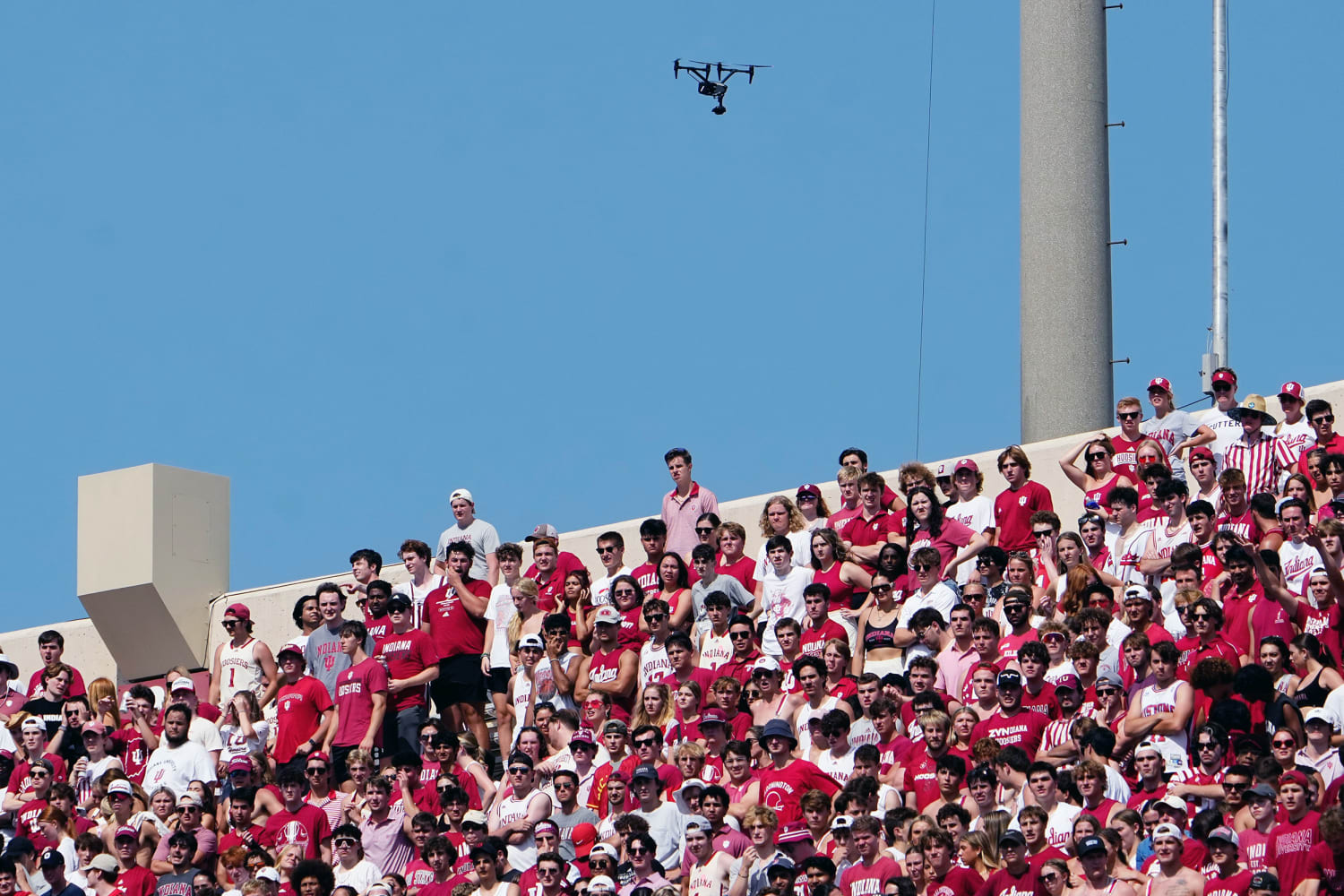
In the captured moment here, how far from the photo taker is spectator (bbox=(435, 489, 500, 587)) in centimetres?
2023

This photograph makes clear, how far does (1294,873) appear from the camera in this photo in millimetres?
13492

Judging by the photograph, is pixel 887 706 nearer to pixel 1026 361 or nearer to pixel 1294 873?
pixel 1294 873

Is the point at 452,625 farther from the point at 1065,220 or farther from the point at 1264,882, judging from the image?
the point at 1065,220

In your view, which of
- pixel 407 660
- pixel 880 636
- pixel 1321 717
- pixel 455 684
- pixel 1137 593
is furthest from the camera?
pixel 455 684

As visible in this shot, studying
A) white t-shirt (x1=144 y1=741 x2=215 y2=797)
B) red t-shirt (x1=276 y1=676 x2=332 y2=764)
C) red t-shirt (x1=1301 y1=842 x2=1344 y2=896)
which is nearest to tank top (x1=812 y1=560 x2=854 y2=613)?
red t-shirt (x1=276 y1=676 x2=332 y2=764)

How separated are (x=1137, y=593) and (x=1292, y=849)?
2.68 meters

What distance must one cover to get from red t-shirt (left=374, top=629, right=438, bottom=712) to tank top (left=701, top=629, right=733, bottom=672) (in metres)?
2.24

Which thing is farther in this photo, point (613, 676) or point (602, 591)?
point (602, 591)

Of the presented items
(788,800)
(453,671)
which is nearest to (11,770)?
(453,671)

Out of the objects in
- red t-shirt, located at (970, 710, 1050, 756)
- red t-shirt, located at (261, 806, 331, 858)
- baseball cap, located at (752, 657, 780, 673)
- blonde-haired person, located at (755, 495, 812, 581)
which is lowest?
red t-shirt, located at (261, 806, 331, 858)

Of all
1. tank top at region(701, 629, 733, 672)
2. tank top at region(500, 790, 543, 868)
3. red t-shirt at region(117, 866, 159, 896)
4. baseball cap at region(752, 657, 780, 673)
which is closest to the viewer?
tank top at region(500, 790, 543, 868)

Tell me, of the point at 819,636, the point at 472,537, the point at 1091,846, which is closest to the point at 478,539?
the point at 472,537

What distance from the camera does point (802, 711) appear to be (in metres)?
16.7

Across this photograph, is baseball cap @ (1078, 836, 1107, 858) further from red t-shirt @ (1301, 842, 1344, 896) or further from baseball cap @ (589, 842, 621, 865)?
baseball cap @ (589, 842, 621, 865)
